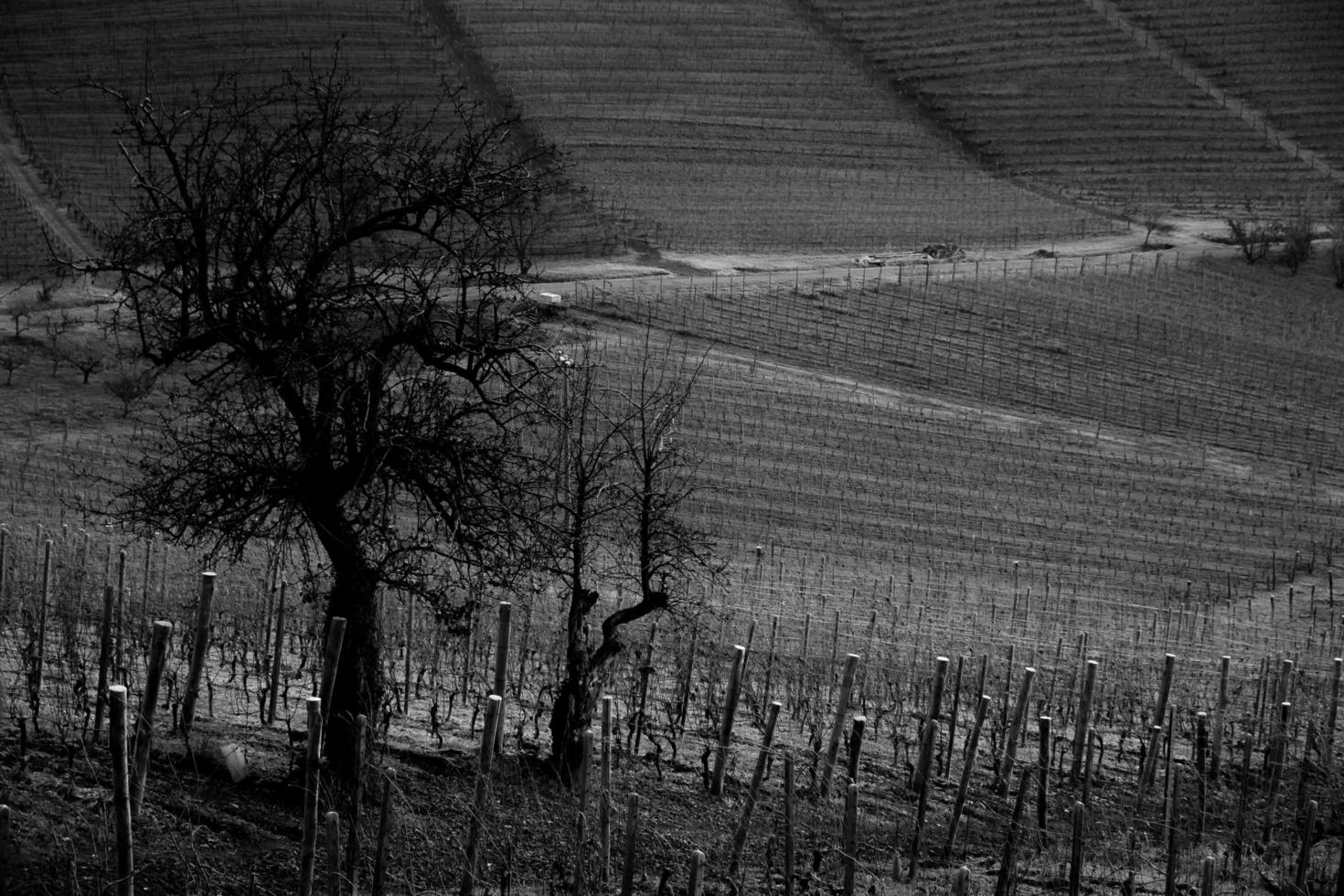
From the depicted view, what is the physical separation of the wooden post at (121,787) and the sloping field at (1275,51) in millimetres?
63708

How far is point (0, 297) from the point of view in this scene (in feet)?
122

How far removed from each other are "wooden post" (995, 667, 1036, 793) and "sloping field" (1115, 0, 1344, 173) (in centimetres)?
5627

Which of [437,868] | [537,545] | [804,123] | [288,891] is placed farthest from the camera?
[804,123]

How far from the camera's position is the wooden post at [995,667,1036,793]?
41.5 ft

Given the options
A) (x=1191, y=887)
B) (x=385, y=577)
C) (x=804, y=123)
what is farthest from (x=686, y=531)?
(x=804, y=123)

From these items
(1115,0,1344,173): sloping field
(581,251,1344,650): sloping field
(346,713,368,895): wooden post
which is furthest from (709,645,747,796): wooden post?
(1115,0,1344,173): sloping field

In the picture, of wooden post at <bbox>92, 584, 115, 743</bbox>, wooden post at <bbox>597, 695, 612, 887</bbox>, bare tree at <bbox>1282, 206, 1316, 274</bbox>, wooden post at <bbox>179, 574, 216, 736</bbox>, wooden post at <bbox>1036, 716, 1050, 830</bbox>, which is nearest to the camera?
wooden post at <bbox>597, 695, 612, 887</bbox>

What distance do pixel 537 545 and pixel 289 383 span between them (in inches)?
110

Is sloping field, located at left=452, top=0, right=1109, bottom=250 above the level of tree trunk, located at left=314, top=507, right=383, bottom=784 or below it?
above

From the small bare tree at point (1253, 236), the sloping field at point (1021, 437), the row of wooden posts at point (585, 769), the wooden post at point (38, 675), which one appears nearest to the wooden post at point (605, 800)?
the row of wooden posts at point (585, 769)

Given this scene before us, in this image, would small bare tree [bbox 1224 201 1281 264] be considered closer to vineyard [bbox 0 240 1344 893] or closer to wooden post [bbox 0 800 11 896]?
vineyard [bbox 0 240 1344 893]

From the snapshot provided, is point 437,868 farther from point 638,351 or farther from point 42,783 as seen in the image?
point 638,351

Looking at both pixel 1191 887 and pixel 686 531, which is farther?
pixel 686 531

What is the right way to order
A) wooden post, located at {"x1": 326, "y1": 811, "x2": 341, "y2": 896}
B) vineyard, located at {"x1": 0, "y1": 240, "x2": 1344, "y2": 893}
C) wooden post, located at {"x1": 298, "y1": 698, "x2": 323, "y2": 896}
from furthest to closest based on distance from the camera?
vineyard, located at {"x1": 0, "y1": 240, "x2": 1344, "y2": 893}, wooden post, located at {"x1": 298, "y1": 698, "x2": 323, "y2": 896}, wooden post, located at {"x1": 326, "y1": 811, "x2": 341, "y2": 896}
